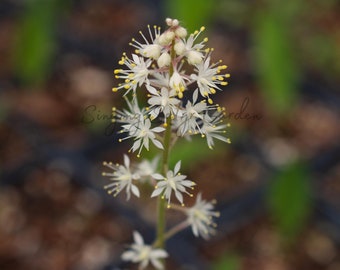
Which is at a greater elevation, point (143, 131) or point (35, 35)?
point (35, 35)

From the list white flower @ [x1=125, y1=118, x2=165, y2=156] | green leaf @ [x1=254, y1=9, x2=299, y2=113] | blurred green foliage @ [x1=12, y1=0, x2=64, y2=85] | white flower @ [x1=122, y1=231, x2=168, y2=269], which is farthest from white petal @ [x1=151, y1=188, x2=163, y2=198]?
blurred green foliage @ [x1=12, y1=0, x2=64, y2=85]

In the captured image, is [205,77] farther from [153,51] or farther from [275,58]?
[275,58]

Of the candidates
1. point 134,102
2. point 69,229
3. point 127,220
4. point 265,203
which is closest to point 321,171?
point 265,203

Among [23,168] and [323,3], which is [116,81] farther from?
[323,3]

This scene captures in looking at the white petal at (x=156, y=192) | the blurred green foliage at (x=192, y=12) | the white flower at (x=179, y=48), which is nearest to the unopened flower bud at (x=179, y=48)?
the white flower at (x=179, y=48)

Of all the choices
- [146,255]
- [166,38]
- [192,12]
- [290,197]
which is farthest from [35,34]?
[166,38]

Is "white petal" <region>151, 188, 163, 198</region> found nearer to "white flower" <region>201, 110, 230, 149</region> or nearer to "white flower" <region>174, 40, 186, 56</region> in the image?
"white flower" <region>201, 110, 230, 149</region>

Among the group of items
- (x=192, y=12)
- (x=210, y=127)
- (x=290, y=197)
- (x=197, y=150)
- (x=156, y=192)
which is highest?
(x=192, y=12)

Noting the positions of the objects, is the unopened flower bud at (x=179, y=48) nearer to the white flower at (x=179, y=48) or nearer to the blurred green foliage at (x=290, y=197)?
the white flower at (x=179, y=48)

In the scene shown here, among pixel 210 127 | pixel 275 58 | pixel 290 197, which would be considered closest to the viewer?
pixel 210 127
